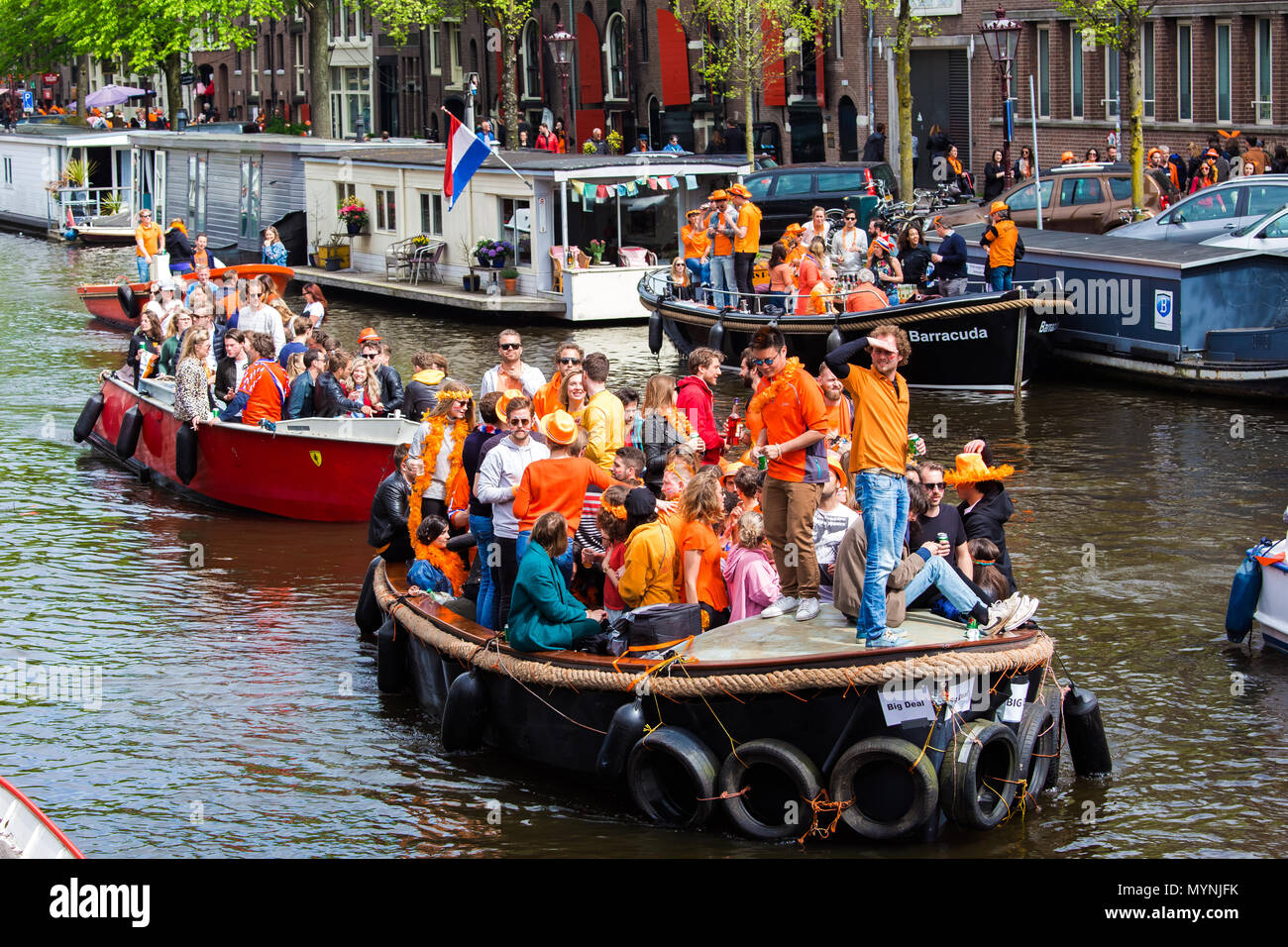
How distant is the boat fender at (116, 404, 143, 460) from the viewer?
1902 centimetres

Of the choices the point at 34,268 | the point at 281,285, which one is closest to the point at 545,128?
the point at 34,268

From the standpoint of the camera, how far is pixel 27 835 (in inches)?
294

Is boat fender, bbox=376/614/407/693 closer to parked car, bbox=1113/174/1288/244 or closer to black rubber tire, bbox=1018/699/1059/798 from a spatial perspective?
black rubber tire, bbox=1018/699/1059/798

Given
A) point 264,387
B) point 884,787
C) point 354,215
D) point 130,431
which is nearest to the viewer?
point 884,787

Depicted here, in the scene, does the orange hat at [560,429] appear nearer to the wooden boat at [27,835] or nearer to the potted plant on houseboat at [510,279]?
the wooden boat at [27,835]

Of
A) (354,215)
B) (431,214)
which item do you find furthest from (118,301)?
(431,214)

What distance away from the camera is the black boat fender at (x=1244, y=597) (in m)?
12.0

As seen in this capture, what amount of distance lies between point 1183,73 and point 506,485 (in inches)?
1112

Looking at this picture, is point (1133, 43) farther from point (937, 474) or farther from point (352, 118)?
point (352, 118)

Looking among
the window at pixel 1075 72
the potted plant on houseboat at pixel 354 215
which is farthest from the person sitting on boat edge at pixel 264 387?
the window at pixel 1075 72

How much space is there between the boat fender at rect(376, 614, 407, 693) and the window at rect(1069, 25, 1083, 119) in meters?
29.9

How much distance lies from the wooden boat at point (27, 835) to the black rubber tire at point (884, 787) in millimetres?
3674

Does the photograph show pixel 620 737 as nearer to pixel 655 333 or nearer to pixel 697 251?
pixel 655 333

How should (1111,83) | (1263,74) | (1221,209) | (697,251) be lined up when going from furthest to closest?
(1111,83) → (1263,74) → (697,251) → (1221,209)
